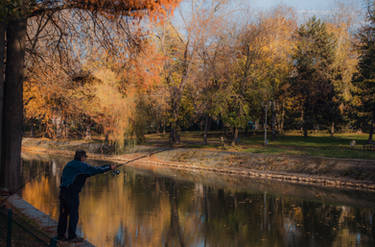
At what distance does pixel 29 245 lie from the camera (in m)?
8.37

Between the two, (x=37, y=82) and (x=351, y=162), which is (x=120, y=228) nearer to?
(x=37, y=82)

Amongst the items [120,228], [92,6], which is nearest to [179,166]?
[120,228]

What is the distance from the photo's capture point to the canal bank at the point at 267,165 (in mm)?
25172

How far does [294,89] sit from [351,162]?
94.2 feet

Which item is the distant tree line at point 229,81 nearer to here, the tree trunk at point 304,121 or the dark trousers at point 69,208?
the tree trunk at point 304,121

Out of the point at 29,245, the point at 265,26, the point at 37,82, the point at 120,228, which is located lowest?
the point at 120,228

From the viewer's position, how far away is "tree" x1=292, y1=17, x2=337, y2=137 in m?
53.3

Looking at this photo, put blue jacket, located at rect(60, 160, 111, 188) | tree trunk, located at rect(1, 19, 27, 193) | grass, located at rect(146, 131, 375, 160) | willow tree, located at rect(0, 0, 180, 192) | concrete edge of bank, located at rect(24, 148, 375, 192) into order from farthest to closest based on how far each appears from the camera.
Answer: grass, located at rect(146, 131, 375, 160)
concrete edge of bank, located at rect(24, 148, 375, 192)
tree trunk, located at rect(1, 19, 27, 193)
willow tree, located at rect(0, 0, 180, 192)
blue jacket, located at rect(60, 160, 111, 188)

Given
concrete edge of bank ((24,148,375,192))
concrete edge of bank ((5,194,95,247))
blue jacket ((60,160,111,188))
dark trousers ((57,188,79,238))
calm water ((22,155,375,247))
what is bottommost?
calm water ((22,155,375,247))

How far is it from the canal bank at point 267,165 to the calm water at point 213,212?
2.51 metres

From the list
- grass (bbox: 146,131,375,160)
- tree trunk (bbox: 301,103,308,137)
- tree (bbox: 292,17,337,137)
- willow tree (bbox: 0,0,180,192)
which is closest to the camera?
willow tree (bbox: 0,0,180,192)

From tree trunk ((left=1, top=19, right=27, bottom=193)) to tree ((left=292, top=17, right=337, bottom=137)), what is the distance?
44.7 metres

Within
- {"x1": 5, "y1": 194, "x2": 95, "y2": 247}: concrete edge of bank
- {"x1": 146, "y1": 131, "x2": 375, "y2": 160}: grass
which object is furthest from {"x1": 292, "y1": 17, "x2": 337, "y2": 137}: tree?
{"x1": 5, "y1": 194, "x2": 95, "y2": 247}: concrete edge of bank

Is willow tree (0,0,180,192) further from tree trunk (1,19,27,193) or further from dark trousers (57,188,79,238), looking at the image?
dark trousers (57,188,79,238)
